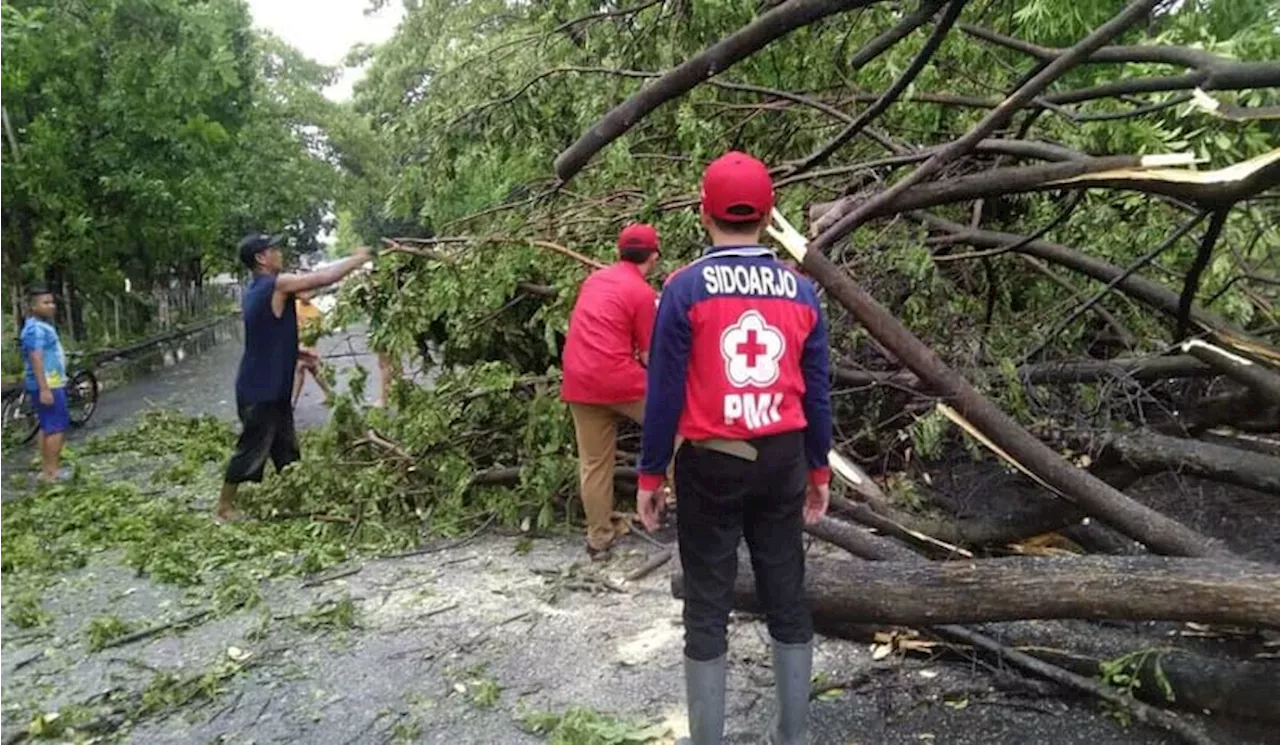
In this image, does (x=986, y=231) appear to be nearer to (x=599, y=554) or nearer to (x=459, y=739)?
(x=599, y=554)

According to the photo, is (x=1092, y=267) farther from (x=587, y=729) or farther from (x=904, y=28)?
(x=587, y=729)

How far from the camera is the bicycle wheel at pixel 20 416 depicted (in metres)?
9.62

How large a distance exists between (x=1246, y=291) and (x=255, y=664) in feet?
16.2

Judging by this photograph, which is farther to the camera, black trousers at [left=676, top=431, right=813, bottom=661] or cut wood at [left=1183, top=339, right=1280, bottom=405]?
cut wood at [left=1183, top=339, right=1280, bottom=405]

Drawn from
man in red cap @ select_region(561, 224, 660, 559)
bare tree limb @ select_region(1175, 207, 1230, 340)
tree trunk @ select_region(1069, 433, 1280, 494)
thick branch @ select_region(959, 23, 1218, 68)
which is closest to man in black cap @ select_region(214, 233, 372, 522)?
man in red cap @ select_region(561, 224, 660, 559)

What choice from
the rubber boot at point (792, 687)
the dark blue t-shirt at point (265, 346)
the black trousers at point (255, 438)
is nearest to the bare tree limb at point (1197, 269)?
the rubber boot at point (792, 687)

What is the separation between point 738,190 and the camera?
2.59 m

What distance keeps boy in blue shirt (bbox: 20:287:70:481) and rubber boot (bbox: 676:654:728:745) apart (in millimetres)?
6740

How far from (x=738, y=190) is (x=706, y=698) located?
1.41 meters

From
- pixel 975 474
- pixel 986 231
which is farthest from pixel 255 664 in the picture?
pixel 986 231

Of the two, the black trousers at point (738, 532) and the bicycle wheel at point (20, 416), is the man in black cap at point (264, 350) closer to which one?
the black trousers at point (738, 532)

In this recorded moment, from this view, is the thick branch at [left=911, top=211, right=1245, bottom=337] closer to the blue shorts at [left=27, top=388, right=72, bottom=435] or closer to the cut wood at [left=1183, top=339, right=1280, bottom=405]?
the cut wood at [left=1183, top=339, right=1280, bottom=405]

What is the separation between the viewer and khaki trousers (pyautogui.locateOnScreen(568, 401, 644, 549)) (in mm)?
4891

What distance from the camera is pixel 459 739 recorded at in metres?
3.20
